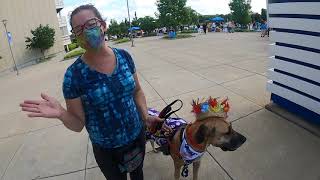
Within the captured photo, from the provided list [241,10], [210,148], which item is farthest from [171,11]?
[210,148]

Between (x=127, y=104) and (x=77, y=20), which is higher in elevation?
(x=77, y=20)

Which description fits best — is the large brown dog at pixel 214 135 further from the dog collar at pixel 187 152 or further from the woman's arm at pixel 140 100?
the woman's arm at pixel 140 100

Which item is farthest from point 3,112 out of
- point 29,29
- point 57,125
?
point 29,29

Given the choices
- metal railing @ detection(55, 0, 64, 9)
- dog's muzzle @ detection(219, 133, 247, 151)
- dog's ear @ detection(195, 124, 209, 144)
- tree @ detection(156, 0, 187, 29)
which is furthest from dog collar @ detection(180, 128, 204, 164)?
metal railing @ detection(55, 0, 64, 9)

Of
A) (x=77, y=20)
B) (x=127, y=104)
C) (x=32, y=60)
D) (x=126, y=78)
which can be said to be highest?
(x=77, y=20)

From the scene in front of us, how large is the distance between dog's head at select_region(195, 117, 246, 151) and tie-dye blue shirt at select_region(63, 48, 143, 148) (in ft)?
1.90

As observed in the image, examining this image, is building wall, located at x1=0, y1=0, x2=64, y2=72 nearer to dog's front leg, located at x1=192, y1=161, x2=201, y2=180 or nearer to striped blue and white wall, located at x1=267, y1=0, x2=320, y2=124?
striped blue and white wall, located at x1=267, y1=0, x2=320, y2=124

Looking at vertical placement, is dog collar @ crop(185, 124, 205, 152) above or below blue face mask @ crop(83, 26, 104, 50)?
below

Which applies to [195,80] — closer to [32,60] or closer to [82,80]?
[82,80]

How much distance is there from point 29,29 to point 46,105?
3159 centimetres

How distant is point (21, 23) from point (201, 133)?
99.4 feet

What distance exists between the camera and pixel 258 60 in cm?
936

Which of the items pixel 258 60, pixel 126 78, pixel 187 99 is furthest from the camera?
pixel 258 60

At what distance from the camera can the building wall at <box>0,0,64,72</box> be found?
24000 millimetres
